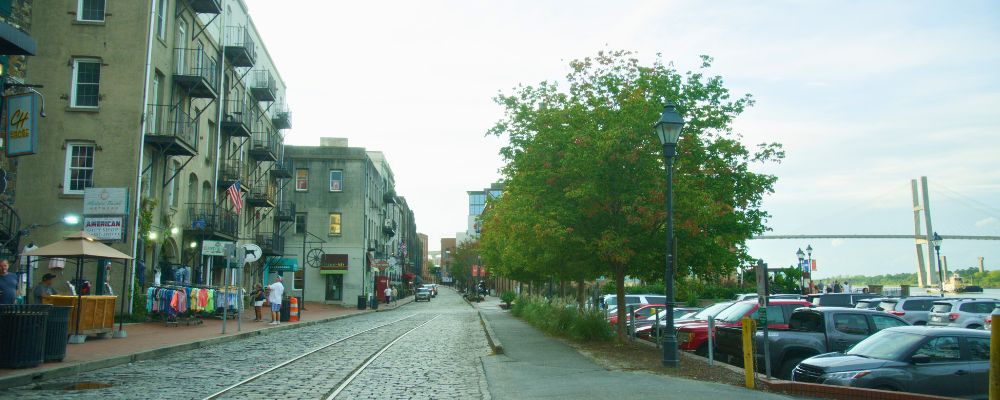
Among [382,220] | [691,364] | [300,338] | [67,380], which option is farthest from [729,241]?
[382,220]

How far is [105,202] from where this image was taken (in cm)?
2267

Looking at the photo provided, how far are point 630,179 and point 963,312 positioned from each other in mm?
13890

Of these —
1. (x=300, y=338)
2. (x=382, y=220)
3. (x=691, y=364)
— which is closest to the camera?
(x=691, y=364)

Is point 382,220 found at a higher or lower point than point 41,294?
higher

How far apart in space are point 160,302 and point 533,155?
550 inches

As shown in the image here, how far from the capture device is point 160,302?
24.8 m


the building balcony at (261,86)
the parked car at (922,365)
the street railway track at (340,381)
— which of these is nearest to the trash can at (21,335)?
the street railway track at (340,381)

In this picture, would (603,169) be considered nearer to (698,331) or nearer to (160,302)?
(698,331)

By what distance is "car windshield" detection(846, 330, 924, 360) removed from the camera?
34.9 ft

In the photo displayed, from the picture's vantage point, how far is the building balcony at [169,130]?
2722cm

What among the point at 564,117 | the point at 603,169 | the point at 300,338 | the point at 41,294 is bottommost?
the point at 300,338

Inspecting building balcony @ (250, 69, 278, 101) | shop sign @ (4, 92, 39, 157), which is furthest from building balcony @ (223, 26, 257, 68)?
shop sign @ (4, 92, 39, 157)

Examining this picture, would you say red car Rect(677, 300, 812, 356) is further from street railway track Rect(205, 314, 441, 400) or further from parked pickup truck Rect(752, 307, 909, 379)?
street railway track Rect(205, 314, 441, 400)

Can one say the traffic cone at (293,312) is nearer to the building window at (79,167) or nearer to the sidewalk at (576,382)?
the building window at (79,167)
